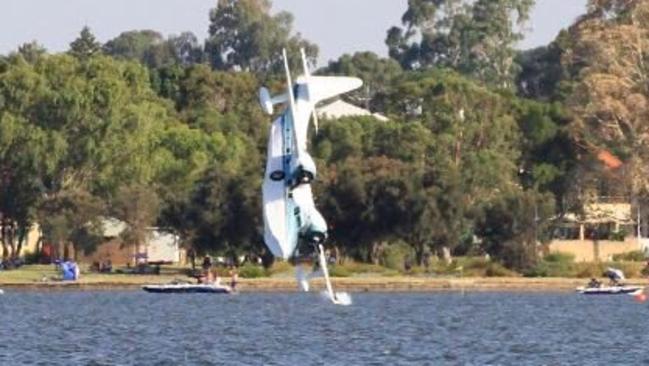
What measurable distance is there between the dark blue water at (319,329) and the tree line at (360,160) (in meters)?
7.30

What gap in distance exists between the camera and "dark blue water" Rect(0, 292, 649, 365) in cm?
6506

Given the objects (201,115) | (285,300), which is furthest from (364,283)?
(201,115)

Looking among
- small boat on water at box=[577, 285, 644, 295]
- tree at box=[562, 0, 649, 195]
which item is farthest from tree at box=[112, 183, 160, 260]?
tree at box=[562, 0, 649, 195]

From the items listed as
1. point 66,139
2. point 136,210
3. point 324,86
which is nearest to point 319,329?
point 324,86

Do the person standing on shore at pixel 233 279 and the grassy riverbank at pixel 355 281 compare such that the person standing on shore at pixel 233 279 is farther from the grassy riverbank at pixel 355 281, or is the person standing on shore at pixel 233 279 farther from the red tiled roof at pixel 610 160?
the red tiled roof at pixel 610 160

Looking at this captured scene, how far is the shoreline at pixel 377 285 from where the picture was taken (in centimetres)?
11406

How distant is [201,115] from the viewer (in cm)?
15800

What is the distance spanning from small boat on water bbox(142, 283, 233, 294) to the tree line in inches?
248

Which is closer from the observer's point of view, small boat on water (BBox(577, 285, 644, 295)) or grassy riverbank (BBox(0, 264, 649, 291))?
small boat on water (BBox(577, 285, 644, 295))

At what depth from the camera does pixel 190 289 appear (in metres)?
112

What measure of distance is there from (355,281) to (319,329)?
3261 centimetres

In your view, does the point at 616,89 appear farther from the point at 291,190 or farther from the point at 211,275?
the point at 291,190

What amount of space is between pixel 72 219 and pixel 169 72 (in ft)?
162

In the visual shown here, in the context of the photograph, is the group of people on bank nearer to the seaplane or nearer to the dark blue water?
the dark blue water
